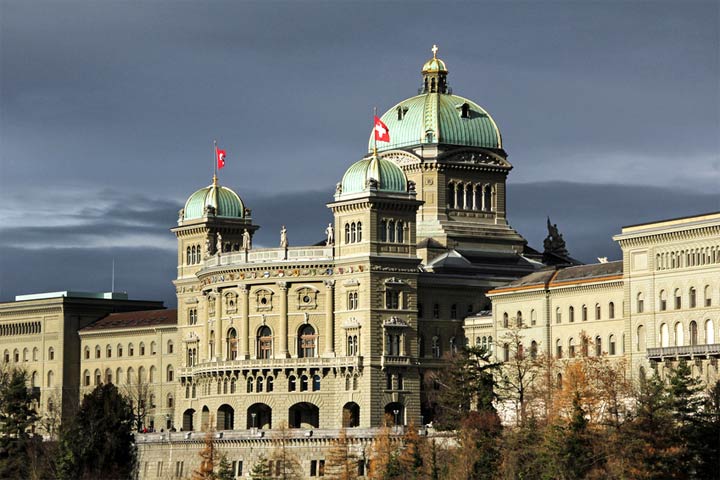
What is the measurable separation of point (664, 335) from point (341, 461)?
1194 inches

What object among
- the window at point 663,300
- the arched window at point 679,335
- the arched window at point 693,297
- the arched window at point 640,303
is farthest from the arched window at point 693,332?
the arched window at point 640,303

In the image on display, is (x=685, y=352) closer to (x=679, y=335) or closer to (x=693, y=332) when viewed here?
(x=693, y=332)

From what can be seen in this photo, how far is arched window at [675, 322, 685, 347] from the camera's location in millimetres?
190125

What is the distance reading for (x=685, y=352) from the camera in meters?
186

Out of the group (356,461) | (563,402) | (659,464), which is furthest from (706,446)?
(356,461)

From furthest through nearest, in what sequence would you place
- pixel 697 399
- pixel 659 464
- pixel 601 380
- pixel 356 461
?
pixel 356 461 < pixel 601 380 < pixel 697 399 < pixel 659 464

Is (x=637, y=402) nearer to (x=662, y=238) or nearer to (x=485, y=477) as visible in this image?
(x=485, y=477)

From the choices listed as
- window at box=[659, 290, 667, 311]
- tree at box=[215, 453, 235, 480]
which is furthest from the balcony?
tree at box=[215, 453, 235, 480]

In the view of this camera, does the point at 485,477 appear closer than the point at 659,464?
No

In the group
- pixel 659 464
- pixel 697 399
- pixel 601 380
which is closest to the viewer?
pixel 659 464

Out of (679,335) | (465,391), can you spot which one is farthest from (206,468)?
(679,335)

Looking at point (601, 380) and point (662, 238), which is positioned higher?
point (662, 238)

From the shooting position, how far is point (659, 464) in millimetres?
153750

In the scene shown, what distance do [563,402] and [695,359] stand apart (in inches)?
689
